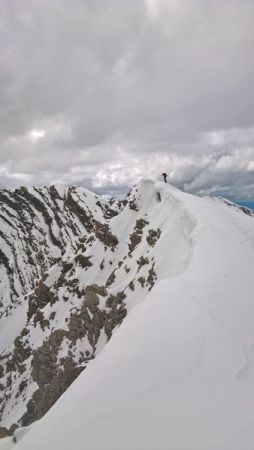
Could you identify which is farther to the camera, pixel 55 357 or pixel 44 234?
pixel 44 234

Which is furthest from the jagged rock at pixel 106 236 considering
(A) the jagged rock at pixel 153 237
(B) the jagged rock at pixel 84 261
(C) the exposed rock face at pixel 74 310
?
(A) the jagged rock at pixel 153 237

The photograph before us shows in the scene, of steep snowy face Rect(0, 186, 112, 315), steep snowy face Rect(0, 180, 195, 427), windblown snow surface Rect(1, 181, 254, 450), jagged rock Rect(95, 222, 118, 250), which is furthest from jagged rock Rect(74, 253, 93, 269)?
steep snowy face Rect(0, 186, 112, 315)

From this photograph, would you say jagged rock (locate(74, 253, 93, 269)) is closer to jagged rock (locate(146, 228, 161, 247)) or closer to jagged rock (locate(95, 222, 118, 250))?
jagged rock (locate(95, 222, 118, 250))

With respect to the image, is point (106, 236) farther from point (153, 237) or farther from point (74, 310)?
point (153, 237)

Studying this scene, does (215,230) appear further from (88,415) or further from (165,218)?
(88,415)

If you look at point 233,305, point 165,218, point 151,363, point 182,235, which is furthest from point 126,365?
point 165,218
